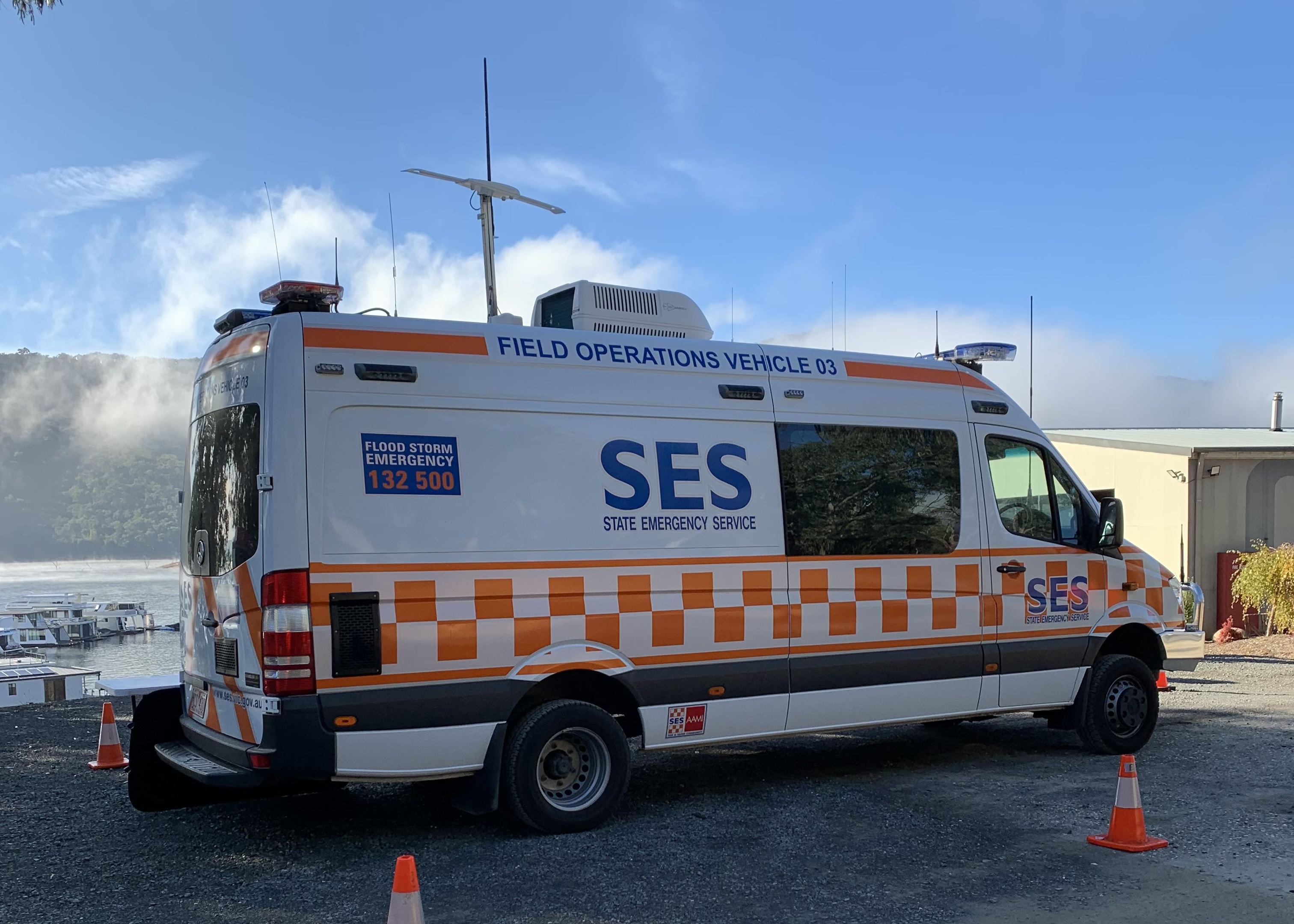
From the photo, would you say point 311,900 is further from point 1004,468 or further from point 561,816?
point 1004,468

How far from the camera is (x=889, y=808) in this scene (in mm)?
6375

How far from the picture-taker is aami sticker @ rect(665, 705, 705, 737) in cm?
611

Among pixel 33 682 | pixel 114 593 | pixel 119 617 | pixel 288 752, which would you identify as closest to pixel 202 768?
pixel 288 752

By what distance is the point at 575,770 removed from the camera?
591cm

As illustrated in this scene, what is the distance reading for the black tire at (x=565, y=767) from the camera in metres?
5.63

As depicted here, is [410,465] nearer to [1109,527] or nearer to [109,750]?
[109,750]

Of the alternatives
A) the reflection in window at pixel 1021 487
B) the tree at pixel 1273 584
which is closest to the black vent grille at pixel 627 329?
the reflection in window at pixel 1021 487

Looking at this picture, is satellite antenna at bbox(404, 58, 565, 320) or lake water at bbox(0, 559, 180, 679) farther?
lake water at bbox(0, 559, 180, 679)

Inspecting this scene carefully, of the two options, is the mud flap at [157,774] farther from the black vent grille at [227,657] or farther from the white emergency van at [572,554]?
the black vent grille at [227,657]

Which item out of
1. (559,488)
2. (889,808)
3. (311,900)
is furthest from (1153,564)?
(311,900)

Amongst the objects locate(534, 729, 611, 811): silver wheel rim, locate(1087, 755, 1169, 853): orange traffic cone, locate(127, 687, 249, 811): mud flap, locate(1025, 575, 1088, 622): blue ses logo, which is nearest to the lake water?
locate(127, 687, 249, 811): mud flap

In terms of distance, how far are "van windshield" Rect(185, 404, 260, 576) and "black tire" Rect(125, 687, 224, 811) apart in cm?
86

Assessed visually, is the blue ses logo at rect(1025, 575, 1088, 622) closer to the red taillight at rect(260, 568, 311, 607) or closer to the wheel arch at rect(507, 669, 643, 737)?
the wheel arch at rect(507, 669, 643, 737)

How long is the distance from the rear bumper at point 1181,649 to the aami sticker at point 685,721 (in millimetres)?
3923
